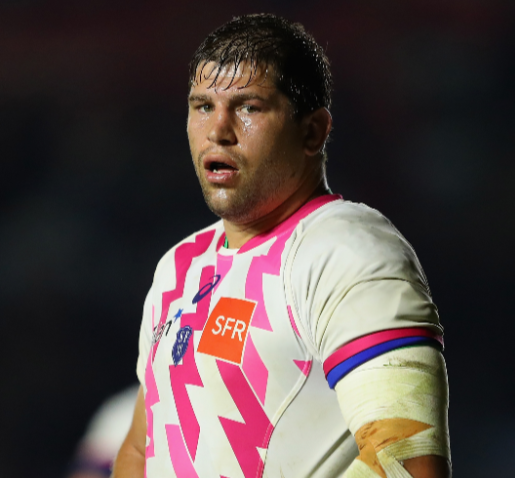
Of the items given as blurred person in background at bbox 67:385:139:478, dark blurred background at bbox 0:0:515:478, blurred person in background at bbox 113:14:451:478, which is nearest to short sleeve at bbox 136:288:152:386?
blurred person in background at bbox 113:14:451:478

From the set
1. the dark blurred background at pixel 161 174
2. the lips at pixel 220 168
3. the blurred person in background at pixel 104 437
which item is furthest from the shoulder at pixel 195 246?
the dark blurred background at pixel 161 174

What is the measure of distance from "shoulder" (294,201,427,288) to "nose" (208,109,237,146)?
217 millimetres

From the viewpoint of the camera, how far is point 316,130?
1406 mm

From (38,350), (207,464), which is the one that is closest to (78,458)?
(38,350)

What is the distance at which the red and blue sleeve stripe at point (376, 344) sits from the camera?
1.00m

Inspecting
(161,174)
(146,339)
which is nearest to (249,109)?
(146,339)

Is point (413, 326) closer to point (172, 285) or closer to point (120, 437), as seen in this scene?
point (172, 285)

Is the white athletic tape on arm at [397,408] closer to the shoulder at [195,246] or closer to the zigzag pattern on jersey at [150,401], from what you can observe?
the zigzag pattern on jersey at [150,401]

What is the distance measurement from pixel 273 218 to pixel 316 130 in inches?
7.8

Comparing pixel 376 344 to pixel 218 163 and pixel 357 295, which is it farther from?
pixel 218 163

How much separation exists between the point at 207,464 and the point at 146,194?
214 cm

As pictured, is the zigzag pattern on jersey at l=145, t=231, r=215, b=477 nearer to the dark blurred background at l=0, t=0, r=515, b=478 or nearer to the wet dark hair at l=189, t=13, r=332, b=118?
the wet dark hair at l=189, t=13, r=332, b=118

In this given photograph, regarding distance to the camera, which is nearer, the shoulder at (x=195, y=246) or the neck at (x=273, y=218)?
the neck at (x=273, y=218)

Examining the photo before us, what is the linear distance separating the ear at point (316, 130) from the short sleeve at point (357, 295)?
25 centimetres
